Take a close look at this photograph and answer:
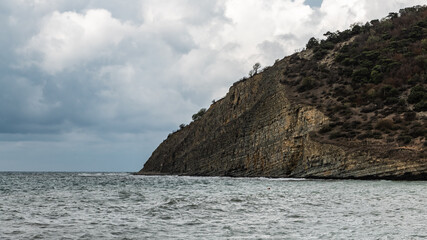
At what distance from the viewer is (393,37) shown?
80188 millimetres

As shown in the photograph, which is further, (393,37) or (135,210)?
(393,37)

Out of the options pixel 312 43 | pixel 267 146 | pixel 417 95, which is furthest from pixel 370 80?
pixel 312 43

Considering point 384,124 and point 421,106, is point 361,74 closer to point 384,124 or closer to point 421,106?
point 421,106

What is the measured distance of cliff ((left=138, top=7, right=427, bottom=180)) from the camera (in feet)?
157

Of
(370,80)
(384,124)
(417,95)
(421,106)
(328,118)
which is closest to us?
(384,124)

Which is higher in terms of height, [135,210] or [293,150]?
[293,150]

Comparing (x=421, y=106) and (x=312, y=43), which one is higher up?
(x=312, y=43)

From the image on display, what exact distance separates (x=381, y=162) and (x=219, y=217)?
31.6m

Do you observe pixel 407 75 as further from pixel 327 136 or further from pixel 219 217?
pixel 219 217

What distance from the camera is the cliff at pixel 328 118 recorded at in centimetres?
4784

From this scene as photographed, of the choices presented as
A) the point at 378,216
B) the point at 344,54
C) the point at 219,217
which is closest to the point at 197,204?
the point at 219,217

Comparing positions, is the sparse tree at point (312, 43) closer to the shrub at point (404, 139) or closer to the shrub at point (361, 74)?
the shrub at point (361, 74)

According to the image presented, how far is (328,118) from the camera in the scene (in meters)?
57.6

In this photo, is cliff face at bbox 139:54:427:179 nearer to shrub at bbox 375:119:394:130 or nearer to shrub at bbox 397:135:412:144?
shrub at bbox 397:135:412:144
